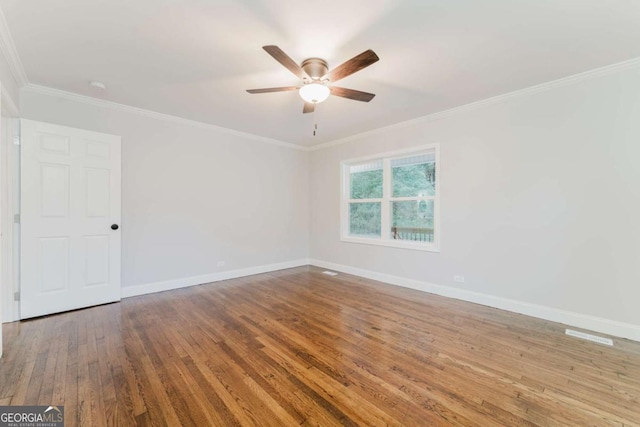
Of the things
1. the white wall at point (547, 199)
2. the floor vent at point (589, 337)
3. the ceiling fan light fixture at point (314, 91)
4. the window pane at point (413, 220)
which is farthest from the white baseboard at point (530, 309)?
the ceiling fan light fixture at point (314, 91)

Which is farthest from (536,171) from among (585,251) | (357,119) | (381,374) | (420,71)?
(381,374)

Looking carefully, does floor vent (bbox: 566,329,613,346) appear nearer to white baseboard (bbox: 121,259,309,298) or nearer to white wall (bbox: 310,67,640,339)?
white wall (bbox: 310,67,640,339)

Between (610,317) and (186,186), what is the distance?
18.3 ft

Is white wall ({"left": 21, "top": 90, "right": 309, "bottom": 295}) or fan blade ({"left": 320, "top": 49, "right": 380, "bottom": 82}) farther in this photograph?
white wall ({"left": 21, "top": 90, "right": 309, "bottom": 295})

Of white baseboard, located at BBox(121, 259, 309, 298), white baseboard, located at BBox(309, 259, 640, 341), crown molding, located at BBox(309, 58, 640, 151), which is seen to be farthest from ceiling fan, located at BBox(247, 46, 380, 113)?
white baseboard, located at BBox(121, 259, 309, 298)

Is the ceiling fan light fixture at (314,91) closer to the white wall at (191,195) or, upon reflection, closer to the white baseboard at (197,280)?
the white wall at (191,195)

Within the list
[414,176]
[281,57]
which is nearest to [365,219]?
[414,176]

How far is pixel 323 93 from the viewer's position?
250 cm

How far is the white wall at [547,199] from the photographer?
269cm

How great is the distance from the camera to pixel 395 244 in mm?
4555

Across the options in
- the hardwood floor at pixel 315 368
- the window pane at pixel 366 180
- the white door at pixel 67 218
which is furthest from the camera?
the window pane at pixel 366 180

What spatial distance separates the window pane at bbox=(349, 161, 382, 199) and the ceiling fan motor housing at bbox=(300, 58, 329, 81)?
8.44 feet

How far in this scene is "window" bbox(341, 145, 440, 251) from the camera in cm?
421

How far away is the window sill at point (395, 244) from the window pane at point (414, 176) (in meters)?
0.80
